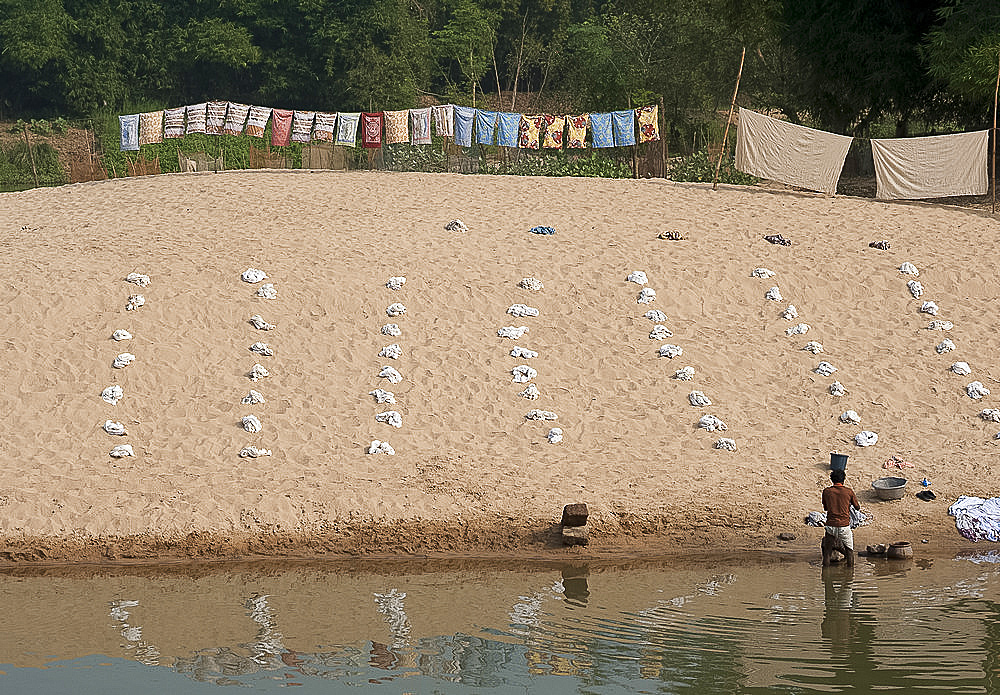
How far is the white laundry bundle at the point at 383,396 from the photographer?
1402cm

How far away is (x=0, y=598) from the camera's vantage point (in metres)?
10.5

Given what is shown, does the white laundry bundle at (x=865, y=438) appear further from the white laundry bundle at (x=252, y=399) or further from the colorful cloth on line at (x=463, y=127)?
the colorful cloth on line at (x=463, y=127)

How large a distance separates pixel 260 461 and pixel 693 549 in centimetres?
490

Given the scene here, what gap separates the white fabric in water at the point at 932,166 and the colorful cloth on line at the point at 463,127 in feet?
27.7

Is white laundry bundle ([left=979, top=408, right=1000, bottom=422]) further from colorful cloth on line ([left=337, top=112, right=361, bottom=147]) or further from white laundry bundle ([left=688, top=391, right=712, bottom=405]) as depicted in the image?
colorful cloth on line ([left=337, top=112, right=361, bottom=147])

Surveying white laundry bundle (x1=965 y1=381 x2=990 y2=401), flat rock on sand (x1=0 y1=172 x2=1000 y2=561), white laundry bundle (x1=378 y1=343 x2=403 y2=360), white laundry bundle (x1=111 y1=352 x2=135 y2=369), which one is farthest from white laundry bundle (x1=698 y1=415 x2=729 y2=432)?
white laundry bundle (x1=111 y1=352 x2=135 y2=369)

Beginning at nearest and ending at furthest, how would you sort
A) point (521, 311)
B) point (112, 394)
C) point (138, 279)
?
point (112, 394), point (521, 311), point (138, 279)

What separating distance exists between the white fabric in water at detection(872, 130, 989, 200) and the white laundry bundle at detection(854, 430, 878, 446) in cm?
920

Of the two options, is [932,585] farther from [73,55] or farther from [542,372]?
[73,55]

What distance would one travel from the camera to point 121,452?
12797 mm

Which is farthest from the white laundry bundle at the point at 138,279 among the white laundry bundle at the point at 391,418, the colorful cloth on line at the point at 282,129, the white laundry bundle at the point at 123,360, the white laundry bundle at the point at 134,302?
the colorful cloth on line at the point at 282,129

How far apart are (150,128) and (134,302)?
1048 centimetres

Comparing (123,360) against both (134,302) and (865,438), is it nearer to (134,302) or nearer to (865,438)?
(134,302)

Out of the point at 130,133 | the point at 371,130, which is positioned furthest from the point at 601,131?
the point at 130,133
